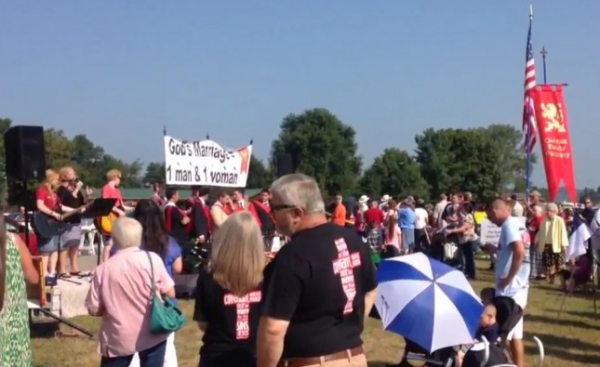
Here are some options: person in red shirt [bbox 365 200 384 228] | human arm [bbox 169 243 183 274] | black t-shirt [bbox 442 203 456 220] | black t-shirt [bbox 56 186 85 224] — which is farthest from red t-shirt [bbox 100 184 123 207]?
person in red shirt [bbox 365 200 384 228]

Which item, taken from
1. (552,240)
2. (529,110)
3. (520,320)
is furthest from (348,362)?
(529,110)

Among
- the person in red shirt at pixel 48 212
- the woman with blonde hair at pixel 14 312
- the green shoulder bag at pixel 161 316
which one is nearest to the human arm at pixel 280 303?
the woman with blonde hair at pixel 14 312

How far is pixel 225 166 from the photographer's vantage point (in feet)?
49.4

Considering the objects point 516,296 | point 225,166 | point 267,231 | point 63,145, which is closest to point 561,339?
point 516,296

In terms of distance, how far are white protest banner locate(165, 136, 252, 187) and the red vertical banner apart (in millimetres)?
5478

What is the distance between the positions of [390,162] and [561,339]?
242 ft

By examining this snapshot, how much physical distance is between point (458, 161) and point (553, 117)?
242ft

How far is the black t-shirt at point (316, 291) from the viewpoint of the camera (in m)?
3.72

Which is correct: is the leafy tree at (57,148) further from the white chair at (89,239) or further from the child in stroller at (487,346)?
the child in stroller at (487,346)

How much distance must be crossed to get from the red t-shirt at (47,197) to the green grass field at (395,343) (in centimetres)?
163

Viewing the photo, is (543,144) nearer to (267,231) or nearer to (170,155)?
(267,231)

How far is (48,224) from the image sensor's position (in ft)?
38.1

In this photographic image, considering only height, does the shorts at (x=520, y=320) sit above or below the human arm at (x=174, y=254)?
below

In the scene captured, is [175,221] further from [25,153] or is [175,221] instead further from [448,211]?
[448,211]
